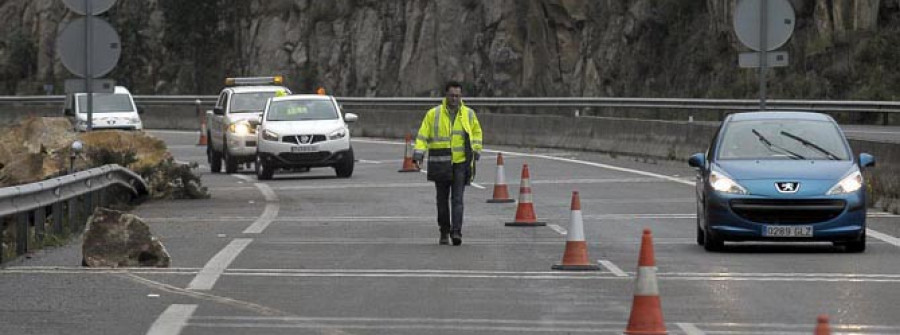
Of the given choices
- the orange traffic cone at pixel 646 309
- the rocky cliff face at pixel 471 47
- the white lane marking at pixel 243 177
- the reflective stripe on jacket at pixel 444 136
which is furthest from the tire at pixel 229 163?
the orange traffic cone at pixel 646 309

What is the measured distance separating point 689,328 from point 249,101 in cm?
2532

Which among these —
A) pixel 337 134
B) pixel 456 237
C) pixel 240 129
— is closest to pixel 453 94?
pixel 456 237

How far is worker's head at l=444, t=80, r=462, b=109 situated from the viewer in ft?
59.1

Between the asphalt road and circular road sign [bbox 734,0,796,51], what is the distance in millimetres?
2653

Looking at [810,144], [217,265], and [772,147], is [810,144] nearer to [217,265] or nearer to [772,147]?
[772,147]

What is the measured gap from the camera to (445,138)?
18125mm

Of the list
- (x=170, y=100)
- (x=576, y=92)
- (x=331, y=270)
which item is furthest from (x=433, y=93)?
(x=331, y=270)

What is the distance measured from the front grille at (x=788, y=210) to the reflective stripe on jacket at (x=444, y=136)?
2872 mm

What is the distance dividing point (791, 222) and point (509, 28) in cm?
4403

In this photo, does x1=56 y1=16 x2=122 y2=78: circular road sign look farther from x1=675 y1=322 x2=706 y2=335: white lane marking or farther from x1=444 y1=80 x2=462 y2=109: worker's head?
x1=675 y1=322 x2=706 y2=335: white lane marking

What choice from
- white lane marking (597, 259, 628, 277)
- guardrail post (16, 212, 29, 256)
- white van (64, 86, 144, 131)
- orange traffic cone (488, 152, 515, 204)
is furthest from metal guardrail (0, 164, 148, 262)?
white van (64, 86, 144, 131)

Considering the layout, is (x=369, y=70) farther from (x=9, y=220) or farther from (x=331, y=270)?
(x=331, y=270)

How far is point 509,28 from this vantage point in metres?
60.2

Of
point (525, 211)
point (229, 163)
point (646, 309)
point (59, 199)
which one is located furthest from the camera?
point (229, 163)
